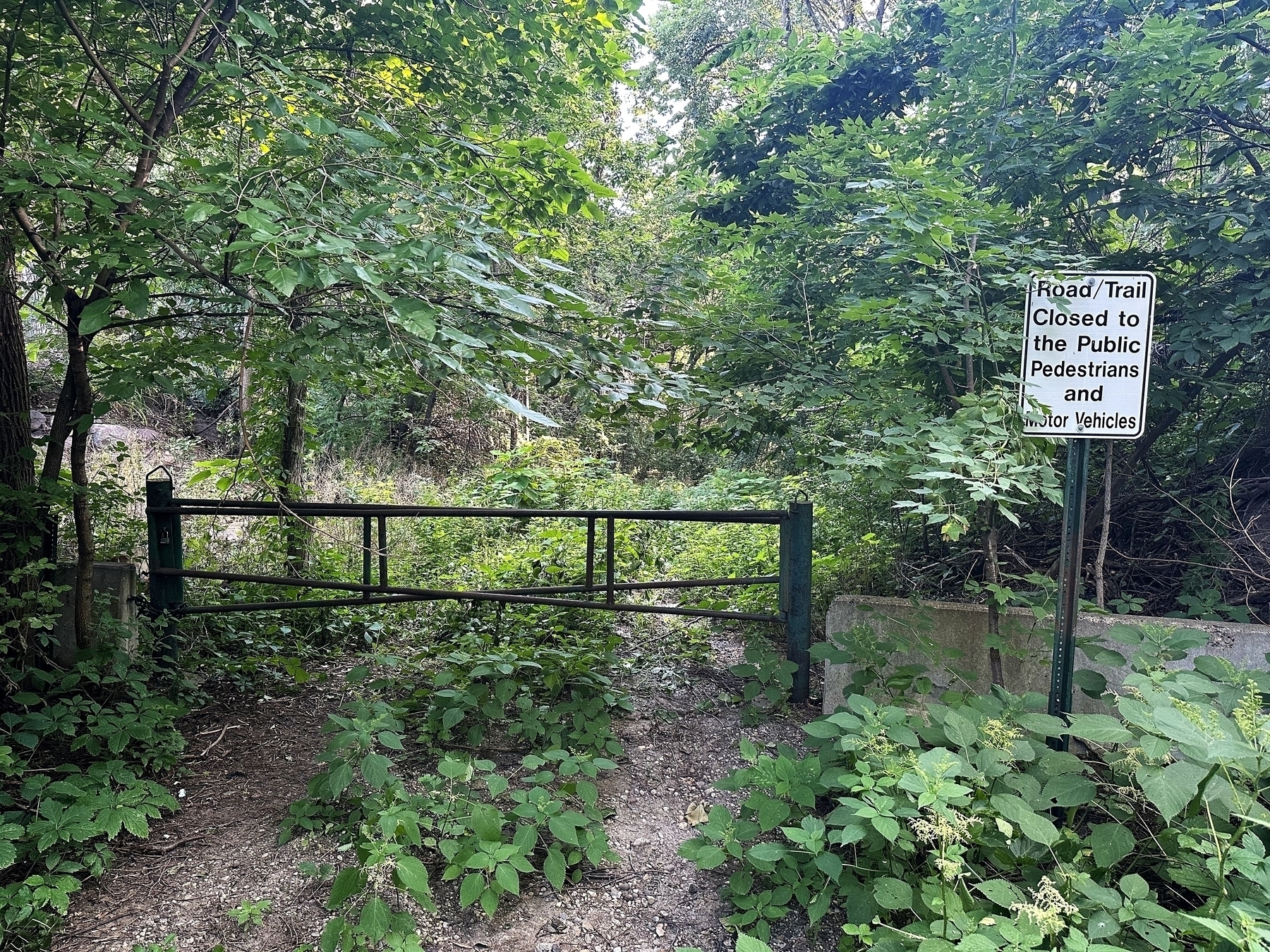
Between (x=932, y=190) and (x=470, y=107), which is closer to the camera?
(x=932, y=190)

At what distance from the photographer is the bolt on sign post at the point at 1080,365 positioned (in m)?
2.55

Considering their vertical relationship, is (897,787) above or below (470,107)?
below

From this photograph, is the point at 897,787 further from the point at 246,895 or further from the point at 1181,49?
the point at 1181,49

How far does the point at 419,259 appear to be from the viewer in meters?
2.15

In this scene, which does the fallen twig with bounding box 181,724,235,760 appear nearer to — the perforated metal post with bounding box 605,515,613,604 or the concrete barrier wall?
the perforated metal post with bounding box 605,515,613,604

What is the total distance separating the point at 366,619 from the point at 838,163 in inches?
166

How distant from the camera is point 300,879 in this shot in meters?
2.70

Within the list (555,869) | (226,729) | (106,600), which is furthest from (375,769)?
(106,600)

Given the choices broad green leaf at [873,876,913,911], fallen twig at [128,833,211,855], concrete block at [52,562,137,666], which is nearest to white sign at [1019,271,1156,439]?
broad green leaf at [873,876,913,911]

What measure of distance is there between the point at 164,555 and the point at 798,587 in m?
3.56

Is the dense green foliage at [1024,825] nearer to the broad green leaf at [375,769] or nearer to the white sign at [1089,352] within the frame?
the white sign at [1089,352]

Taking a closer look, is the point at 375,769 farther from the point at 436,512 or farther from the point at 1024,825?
the point at 1024,825

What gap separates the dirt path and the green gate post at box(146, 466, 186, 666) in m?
0.61

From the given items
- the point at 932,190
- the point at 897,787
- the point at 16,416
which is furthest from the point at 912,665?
the point at 16,416
